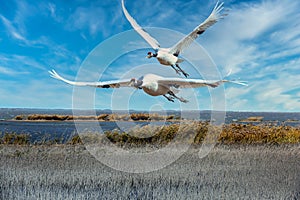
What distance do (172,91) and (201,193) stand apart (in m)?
3.60

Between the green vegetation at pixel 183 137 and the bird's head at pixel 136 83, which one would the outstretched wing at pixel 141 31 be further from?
the green vegetation at pixel 183 137

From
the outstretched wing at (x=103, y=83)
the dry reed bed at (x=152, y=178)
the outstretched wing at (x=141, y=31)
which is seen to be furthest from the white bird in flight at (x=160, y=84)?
the dry reed bed at (x=152, y=178)

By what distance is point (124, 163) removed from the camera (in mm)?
5805

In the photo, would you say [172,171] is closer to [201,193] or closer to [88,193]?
[201,193]

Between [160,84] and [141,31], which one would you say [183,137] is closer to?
[141,31]

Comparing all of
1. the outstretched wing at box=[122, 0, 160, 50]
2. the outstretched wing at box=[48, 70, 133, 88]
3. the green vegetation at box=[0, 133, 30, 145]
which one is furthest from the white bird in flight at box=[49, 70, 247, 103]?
the green vegetation at box=[0, 133, 30, 145]

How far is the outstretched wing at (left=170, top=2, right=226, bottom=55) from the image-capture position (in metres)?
1.13

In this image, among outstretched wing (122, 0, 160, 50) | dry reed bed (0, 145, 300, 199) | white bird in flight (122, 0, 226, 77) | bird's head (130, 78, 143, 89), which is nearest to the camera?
bird's head (130, 78, 143, 89)

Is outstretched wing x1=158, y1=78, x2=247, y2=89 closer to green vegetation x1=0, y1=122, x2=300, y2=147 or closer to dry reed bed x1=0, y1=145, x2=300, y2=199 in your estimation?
dry reed bed x1=0, y1=145, x2=300, y2=199

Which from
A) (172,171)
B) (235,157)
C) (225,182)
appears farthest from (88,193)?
(235,157)

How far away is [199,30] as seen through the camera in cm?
121

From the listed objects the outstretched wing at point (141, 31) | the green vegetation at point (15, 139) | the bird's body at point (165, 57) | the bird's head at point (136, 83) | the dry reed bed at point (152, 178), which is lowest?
the dry reed bed at point (152, 178)

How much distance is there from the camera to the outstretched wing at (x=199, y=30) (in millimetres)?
1130

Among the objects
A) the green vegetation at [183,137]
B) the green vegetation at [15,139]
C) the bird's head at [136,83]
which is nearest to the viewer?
the bird's head at [136,83]
